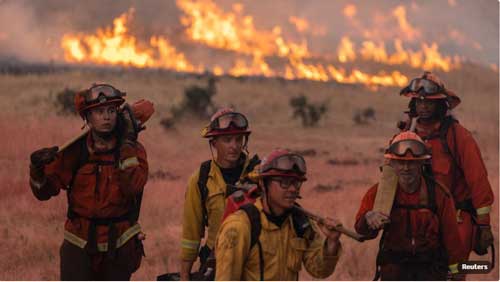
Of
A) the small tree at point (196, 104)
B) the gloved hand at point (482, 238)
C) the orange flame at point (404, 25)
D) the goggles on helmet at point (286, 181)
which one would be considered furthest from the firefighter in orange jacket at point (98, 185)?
the orange flame at point (404, 25)

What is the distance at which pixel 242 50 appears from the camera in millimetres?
86562

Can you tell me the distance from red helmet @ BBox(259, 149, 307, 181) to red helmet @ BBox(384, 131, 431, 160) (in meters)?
1.48

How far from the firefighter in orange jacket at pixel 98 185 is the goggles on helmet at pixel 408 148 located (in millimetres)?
1938

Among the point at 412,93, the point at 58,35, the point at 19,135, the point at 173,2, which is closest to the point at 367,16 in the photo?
the point at 173,2

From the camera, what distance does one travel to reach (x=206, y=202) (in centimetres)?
737

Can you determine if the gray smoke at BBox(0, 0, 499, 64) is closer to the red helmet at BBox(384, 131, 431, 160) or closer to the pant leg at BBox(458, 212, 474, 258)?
the pant leg at BBox(458, 212, 474, 258)

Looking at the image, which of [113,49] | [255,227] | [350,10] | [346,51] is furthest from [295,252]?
[350,10]

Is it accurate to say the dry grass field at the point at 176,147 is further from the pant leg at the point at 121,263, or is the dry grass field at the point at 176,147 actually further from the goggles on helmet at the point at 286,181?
the goggles on helmet at the point at 286,181

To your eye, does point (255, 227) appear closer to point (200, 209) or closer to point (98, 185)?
point (200, 209)

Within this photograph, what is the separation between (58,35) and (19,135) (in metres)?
58.9

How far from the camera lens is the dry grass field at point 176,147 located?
41.0ft

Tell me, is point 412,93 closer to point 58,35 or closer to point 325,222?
point 325,222

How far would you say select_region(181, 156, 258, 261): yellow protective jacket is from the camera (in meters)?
7.32

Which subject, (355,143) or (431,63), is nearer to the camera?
(355,143)
